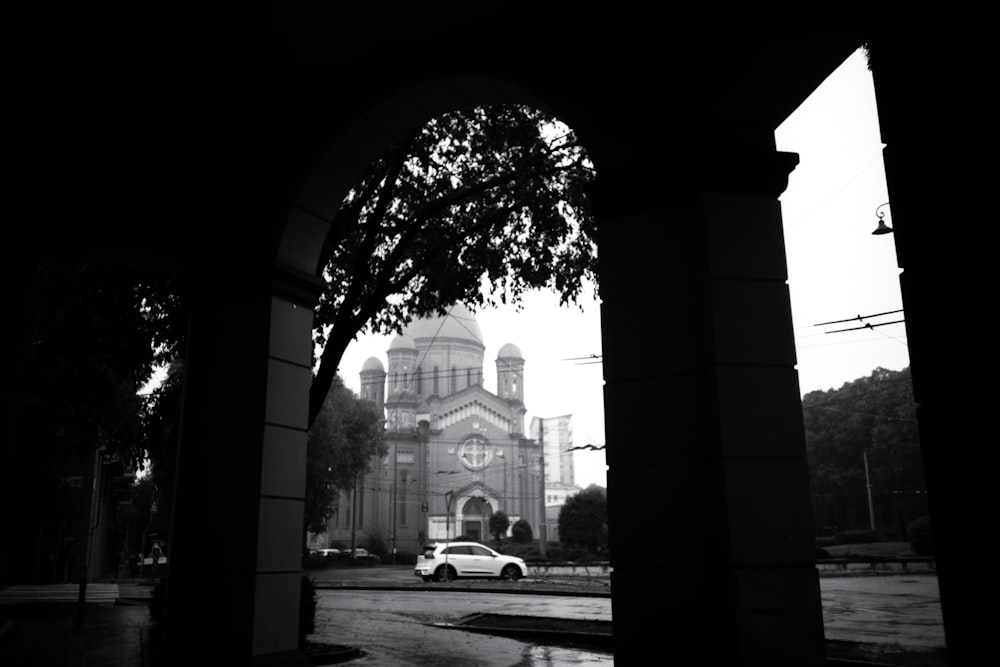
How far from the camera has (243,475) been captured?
603cm

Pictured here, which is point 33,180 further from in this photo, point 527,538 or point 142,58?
point 527,538

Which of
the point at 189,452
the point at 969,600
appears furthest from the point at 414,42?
the point at 969,600

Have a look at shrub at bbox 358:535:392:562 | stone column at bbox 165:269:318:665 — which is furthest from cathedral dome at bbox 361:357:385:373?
stone column at bbox 165:269:318:665

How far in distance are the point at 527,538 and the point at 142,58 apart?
54.8 metres

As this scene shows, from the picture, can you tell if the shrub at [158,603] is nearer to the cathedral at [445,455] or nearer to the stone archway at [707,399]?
the stone archway at [707,399]

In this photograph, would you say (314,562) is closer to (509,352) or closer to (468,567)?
(468,567)

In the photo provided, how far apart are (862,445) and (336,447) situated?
3272cm

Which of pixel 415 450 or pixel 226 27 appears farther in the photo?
pixel 415 450

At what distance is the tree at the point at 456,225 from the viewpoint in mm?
9656

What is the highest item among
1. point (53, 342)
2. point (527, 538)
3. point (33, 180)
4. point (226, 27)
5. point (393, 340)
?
point (393, 340)

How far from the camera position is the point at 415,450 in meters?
66.9

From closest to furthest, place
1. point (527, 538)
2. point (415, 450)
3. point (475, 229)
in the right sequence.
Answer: point (475, 229) → point (527, 538) → point (415, 450)

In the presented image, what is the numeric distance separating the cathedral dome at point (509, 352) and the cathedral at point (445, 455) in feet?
5.16

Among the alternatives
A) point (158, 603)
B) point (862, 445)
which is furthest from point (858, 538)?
point (158, 603)
